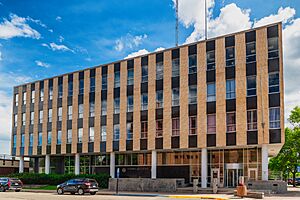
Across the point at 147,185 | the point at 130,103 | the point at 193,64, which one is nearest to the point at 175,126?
the point at 193,64

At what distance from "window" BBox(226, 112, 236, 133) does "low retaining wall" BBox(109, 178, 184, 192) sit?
7242 mm

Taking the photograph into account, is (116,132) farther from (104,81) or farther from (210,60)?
(210,60)

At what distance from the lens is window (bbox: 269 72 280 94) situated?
3962cm

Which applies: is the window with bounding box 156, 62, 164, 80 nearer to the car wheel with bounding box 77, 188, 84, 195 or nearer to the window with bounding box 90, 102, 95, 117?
the window with bounding box 90, 102, 95, 117

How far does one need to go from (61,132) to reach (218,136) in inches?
938

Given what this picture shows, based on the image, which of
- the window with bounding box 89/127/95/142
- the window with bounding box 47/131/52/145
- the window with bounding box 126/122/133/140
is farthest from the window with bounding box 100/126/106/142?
the window with bounding box 47/131/52/145

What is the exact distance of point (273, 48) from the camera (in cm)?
4047

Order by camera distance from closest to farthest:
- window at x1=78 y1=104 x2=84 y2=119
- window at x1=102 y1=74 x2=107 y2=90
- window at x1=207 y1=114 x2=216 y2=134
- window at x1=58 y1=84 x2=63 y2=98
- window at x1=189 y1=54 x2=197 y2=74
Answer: window at x1=207 y1=114 x2=216 y2=134 < window at x1=189 y1=54 x2=197 y2=74 < window at x1=102 y1=74 x2=107 y2=90 < window at x1=78 y1=104 x2=84 y2=119 < window at x1=58 y1=84 x2=63 y2=98

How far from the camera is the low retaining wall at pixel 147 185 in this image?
40.5 meters

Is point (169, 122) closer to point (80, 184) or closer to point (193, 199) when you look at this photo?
point (80, 184)

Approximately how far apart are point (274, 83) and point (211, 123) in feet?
24.3

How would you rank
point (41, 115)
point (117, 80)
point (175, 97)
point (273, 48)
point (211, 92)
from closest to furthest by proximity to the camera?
point (273, 48) → point (211, 92) → point (175, 97) → point (117, 80) → point (41, 115)

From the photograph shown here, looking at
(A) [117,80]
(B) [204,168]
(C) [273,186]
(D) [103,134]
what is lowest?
(C) [273,186]

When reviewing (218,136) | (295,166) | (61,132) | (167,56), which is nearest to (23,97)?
(61,132)
